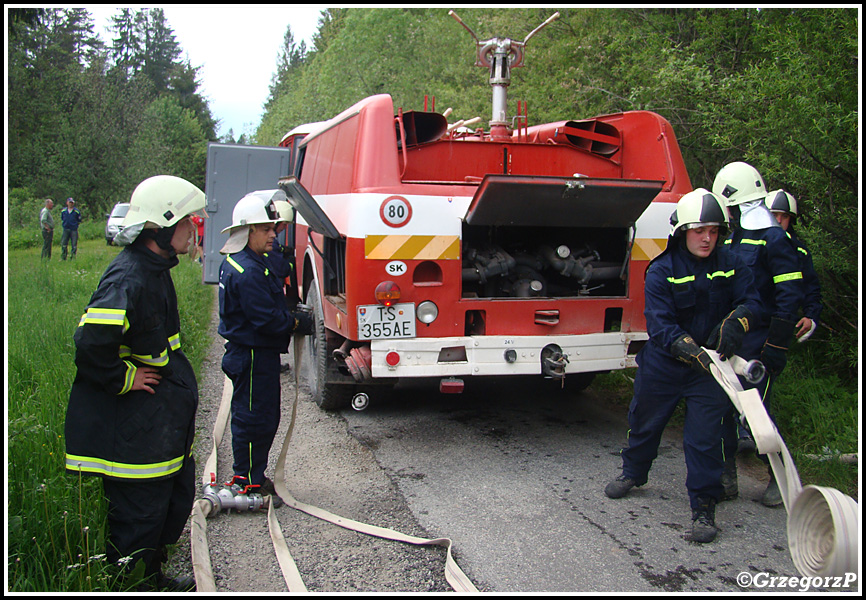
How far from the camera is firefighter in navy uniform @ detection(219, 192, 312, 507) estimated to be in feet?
12.9

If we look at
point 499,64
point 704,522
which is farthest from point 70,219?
point 704,522

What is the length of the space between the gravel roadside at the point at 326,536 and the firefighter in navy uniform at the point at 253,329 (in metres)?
0.36

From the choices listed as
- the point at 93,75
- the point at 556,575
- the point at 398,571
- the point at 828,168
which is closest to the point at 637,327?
the point at 828,168

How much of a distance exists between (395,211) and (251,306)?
1.42 metres

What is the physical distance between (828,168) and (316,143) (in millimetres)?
4578

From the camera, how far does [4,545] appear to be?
8.96 feet

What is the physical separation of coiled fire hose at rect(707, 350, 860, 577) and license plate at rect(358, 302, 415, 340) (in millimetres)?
2281

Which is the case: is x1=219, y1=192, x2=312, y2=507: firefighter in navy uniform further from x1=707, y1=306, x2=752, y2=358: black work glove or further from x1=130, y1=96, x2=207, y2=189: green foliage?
x1=130, y1=96, x2=207, y2=189: green foliage

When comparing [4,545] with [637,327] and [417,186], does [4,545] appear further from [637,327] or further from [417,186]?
[637,327]

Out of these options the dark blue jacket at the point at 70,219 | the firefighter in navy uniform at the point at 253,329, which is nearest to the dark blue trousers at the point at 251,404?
the firefighter in navy uniform at the point at 253,329

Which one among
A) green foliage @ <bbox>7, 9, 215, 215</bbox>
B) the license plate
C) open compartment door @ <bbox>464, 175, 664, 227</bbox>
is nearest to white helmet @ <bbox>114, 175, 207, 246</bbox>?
the license plate

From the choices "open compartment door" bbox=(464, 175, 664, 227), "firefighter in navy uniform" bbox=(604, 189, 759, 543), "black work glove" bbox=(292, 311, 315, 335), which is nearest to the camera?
"firefighter in navy uniform" bbox=(604, 189, 759, 543)

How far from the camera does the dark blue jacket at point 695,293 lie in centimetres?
391

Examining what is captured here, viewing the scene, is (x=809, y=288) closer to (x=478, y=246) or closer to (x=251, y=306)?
(x=478, y=246)
